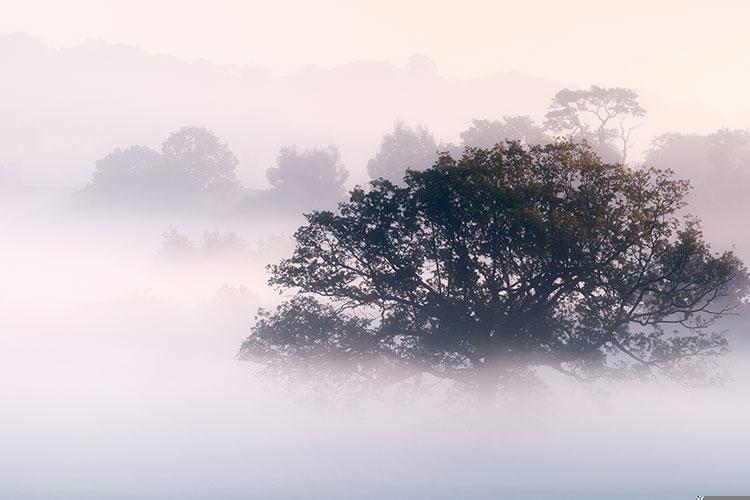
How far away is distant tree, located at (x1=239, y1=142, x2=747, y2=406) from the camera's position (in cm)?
5331

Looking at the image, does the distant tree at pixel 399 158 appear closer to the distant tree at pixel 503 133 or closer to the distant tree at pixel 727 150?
the distant tree at pixel 503 133

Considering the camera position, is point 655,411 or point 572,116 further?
point 572,116

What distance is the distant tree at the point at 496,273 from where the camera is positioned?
53312 mm

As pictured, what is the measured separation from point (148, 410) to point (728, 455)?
3136 cm

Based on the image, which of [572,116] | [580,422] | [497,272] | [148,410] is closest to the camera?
[497,272]

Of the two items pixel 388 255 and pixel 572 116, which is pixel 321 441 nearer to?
pixel 388 255

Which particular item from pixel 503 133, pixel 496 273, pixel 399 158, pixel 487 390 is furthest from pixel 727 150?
pixel 487 390

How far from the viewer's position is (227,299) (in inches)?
4545

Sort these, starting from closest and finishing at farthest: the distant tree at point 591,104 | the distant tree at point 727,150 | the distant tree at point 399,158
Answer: the distant tree at point 727,150
the distant tree at point 591,104
the distant tree at point 399,158

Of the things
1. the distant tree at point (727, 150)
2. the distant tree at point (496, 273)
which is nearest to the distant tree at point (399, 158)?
the distant tree at point (727, 150)

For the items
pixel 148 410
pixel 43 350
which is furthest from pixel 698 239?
pixel 43 350

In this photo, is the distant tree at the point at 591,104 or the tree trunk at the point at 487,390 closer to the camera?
the tree trunk at the point at 487,390

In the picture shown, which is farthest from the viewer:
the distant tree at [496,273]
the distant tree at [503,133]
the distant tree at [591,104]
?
the distant tree at [591,104]

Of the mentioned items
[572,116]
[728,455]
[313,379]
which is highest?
[572,116]
